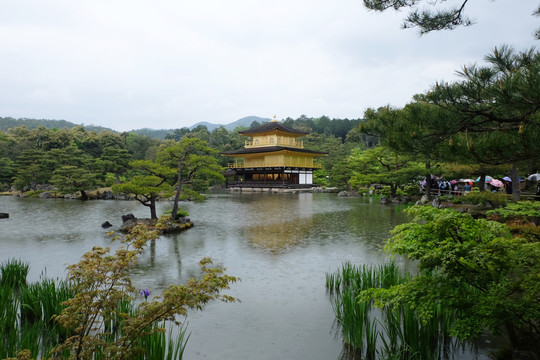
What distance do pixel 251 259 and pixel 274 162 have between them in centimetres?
2624

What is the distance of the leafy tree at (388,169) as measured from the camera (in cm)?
1701

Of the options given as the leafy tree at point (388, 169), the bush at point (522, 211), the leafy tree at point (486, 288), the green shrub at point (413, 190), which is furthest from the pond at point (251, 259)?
the green shrub at point (413, 190)

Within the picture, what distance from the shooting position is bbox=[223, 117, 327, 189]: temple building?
107 ft

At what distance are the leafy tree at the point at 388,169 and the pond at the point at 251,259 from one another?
3.86m

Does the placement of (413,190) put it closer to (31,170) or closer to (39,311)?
(39,311)

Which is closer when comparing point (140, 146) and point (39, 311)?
point (39, 311)

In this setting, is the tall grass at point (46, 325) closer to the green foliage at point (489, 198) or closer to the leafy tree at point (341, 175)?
the green foliage at point (489, 198)

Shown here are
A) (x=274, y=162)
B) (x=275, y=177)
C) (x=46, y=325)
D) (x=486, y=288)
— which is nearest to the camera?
(x=486, y=288)

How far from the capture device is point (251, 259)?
7043 mm

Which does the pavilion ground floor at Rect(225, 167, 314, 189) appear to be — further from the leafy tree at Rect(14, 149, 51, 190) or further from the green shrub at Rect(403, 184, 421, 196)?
the leafy tree at Rect(14, 149, 51, 190)

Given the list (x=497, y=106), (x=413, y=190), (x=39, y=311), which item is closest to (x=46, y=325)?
(x=39, y=311)

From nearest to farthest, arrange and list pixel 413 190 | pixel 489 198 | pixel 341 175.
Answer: pixel 489 198 < pixel 413 190 < pixel 341 175

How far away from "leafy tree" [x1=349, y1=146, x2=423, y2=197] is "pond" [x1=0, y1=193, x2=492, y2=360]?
3861 millimetres

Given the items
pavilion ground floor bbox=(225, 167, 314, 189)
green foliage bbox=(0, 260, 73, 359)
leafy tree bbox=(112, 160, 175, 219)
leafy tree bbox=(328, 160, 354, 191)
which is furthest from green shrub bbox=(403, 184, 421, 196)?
green foliage bbox=(0, 260, 73, 359)
